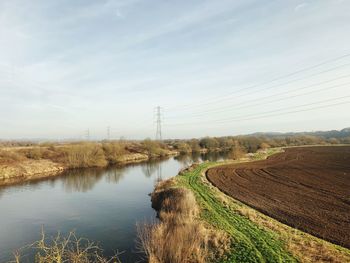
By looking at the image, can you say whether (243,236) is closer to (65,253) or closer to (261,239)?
(261,239)

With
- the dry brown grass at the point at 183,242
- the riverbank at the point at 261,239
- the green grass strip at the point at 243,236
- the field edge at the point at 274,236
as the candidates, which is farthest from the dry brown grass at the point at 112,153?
the dry brown grass at the point at 183,242

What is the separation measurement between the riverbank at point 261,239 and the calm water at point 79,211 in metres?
4.63

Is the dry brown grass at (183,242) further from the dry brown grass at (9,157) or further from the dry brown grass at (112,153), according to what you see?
the dry brown grass at (112,153)

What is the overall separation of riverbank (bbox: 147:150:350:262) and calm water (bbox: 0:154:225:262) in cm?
463

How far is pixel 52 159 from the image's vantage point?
2122 inches

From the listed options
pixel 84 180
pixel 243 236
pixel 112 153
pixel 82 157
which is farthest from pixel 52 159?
pixel 243 236

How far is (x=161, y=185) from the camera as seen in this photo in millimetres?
27609

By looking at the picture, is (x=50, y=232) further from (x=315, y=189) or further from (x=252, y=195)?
(x=315, y=189)

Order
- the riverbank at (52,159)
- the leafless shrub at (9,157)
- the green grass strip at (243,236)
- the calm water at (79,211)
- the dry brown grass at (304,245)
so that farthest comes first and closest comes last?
the leafless shrub at (9,157) < the riverbank at (52,159) < the calm water at (79,211) < the green grass strip at (243,236) < the dry brown grass at (304,245)

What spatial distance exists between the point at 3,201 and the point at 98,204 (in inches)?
378

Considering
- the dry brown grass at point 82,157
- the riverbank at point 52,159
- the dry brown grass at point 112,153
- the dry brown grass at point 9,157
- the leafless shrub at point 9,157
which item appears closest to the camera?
the riverbank at point 52,159

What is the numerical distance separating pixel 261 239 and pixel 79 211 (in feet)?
50.5

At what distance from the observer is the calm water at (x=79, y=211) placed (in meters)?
16.0

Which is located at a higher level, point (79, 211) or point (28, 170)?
point (28, 170)
